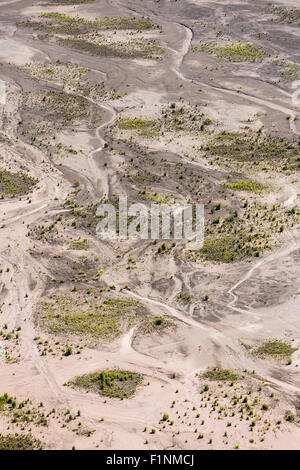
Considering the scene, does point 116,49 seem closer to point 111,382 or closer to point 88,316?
point 88,316

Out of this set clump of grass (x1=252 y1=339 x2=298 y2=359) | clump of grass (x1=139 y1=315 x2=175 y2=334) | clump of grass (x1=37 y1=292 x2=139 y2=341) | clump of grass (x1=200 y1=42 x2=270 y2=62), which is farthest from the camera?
clump of grass (x1=200 y1=42 x2=270 y2=62)

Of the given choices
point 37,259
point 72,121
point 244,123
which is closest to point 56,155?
point 72,121

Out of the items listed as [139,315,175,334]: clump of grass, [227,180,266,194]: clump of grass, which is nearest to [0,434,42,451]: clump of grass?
[139,315,175,334]: clump of grass

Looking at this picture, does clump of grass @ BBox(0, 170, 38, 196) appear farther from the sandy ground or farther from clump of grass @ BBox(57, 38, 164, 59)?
clump of grass @ BBox(57, 38, 164, 59)

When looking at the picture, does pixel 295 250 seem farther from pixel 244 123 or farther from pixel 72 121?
pixel 72 121

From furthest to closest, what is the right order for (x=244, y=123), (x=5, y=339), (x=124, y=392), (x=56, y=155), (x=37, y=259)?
(x=244, y=123), (x=56, y=155), (x=37, y=259), (x=5, y=339), (x=124, y=392)
